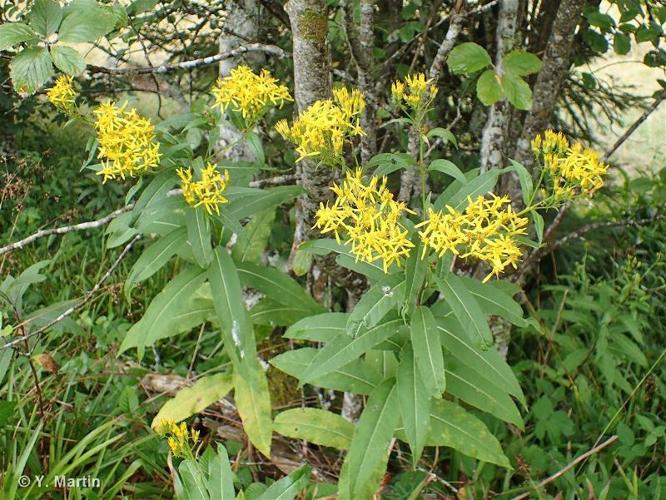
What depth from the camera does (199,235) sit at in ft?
5.52

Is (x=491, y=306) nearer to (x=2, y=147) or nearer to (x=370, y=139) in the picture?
(x=370, y=139)

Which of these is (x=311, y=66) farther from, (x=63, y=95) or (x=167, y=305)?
(x=167, y=305)

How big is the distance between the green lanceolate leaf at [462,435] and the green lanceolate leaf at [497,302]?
0.39 metres

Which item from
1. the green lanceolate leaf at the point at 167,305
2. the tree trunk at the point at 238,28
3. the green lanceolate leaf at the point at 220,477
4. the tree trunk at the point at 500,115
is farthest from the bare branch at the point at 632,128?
the green lanceolate leaf at the point at 220,477

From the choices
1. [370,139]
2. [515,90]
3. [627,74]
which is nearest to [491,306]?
[515,90]

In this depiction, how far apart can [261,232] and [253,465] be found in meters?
0.90

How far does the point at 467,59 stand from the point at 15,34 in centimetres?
126

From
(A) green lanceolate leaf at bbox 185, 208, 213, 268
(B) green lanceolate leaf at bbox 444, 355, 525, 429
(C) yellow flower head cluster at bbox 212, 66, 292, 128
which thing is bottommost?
(B) green lanceolate leaf at bbox 444, 355, 525, 429

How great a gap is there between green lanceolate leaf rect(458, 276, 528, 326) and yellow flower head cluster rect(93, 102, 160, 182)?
0.89 m

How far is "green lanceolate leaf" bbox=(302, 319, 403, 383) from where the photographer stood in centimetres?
159

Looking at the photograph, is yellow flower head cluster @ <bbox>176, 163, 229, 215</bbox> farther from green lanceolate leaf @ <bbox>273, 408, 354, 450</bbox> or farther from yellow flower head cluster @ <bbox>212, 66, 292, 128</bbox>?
green lanceolate leaf @ <bbox>273, 408, 354, 450</bbox>

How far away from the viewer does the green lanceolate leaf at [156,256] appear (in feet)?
5.93

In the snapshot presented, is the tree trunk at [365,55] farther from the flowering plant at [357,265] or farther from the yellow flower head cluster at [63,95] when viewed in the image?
the yellow flower head cluster at [63,95]

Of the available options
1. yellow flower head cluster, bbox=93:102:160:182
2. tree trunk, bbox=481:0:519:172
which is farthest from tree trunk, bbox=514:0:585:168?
yellow flower head cluster, bbox=93:102:160:182
